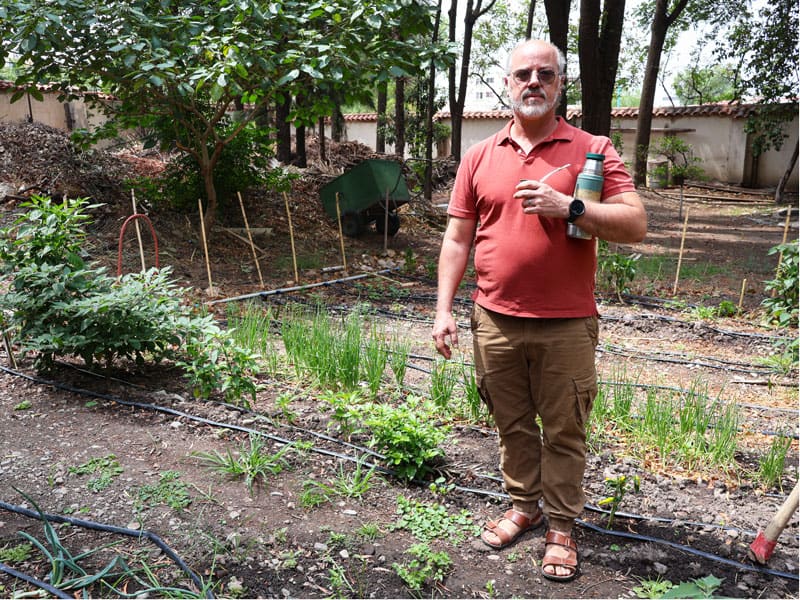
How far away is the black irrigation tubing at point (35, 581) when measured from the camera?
215 cm

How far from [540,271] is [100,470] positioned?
2019mm

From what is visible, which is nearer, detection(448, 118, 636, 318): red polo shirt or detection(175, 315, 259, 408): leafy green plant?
detection(448, 118, 636, 318): red polo shirt

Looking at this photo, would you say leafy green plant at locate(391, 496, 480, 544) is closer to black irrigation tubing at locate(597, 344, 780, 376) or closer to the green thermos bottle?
the green thermos bottle

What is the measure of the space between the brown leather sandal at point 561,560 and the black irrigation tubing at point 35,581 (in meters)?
1.52

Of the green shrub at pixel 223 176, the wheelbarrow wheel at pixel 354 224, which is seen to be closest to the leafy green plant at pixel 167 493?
the green shrub at pixel 223 176

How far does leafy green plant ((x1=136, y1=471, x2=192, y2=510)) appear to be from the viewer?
2723 millimetres

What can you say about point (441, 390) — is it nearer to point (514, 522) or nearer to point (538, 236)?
point (514, 522)

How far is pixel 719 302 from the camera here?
259 inches

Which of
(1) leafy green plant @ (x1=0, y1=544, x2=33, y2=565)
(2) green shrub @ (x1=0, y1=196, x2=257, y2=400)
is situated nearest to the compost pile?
(2) green shrub @ (x1=0, y1=196, x2=257, y2=400)

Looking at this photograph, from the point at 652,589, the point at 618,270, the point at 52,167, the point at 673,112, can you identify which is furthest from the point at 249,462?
the point at 673,112

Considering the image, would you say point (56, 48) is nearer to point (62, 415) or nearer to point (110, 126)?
point (110, 126)

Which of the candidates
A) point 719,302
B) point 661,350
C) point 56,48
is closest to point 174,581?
point 661,350

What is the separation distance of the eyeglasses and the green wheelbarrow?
699 cm

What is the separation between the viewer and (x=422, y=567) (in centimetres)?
242
